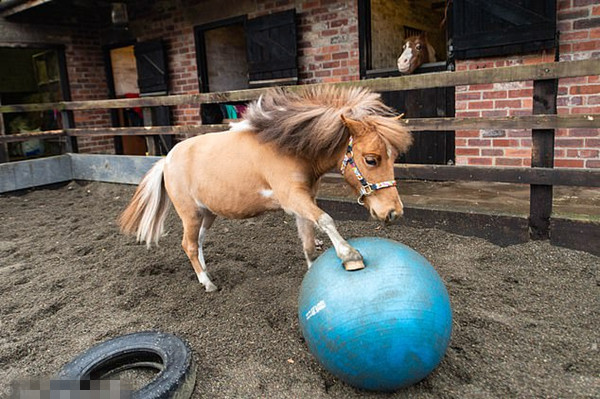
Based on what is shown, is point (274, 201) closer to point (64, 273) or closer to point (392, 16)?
point (64, 273)

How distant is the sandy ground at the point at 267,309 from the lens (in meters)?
2.09

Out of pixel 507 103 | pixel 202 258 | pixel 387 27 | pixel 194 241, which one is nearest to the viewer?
pixel 194 241

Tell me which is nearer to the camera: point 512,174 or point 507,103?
point 512,174

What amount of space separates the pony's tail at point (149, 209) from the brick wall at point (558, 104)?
348 centimetres

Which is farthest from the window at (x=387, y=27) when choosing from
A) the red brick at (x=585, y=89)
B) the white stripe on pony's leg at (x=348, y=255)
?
the white stripe on pony's leg at (x=348, y=255)

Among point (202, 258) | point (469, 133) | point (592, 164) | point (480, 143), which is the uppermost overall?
point (469, 133)

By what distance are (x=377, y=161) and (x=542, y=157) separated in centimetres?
184

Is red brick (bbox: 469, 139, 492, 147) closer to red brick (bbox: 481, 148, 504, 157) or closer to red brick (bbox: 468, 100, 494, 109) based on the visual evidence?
red brick (bbox: 481, 148, 504, 157)

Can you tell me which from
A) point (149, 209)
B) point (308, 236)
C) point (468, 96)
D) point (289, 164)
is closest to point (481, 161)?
point (468, 96)

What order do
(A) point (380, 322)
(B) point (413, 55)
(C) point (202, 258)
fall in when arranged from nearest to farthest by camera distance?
(A) point (380, 322), (C) point (202, 258), (B) point (413, 55)

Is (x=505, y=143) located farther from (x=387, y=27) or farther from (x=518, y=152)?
(x=387, y=27)

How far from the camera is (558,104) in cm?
470

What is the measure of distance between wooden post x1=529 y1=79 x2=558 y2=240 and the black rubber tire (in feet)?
8.81

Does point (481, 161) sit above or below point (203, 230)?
above
